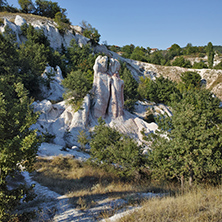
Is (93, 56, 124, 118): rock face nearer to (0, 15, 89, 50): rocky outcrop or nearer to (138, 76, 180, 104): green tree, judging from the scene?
(138, 76, 180, 104): green tree

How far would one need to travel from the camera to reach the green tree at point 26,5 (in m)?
52.3

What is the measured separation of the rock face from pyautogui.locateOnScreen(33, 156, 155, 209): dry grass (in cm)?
865

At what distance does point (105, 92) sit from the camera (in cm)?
1997

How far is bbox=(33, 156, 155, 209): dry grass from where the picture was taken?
644 centimetres

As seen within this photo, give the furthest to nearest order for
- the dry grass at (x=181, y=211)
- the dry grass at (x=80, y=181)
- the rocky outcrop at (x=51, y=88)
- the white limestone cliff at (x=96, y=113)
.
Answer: the rocky outcrop at (x=51, y=88)
the white limestone cliff at (x=96, y=113)
the dry grass at (x=80, y=181)
the dry grass at (x=181, y=211)

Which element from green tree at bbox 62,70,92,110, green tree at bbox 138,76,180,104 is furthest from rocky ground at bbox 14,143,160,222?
green tree at bbox 138,76,180,104

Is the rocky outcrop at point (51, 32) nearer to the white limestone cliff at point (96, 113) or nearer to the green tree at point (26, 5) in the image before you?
the green tree at point (26, 5)

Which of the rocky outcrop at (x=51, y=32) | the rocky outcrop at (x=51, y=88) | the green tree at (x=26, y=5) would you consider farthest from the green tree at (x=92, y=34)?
the rocky outcrop at (x=51, y=88)

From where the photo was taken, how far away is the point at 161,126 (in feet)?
27.7

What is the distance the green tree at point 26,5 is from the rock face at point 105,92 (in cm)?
4646

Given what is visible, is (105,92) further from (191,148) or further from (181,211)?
(181,211)

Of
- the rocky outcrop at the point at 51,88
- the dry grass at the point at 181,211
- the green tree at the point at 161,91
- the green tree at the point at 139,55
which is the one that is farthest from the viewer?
the green tree at the point at 139,55

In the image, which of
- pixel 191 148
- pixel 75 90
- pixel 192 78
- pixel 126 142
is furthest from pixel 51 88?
pixel 192 78

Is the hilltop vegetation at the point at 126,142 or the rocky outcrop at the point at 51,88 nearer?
the hilltop vegetation at the point at 126,142
